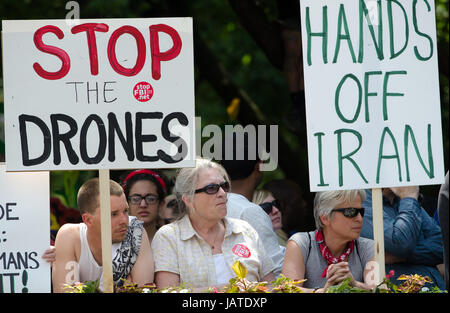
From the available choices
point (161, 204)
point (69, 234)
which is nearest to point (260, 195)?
point (161, 204)

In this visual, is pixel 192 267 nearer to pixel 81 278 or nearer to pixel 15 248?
pixel 81 278

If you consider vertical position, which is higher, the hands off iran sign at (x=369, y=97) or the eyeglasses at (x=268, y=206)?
the hands off iran sign at (x=369, y=97)

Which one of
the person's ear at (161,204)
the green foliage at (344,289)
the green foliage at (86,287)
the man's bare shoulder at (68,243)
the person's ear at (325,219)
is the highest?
the person's ear at (161,204)

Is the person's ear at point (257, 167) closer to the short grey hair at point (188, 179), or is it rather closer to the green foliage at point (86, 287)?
the short grey hair at point (188, 179)

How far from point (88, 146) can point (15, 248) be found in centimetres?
60

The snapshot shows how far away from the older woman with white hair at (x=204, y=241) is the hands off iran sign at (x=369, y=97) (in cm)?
59

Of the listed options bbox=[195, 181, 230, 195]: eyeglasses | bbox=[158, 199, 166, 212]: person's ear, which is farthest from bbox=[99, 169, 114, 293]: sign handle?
bbox=[158, 199, 166, 212]: person's ear

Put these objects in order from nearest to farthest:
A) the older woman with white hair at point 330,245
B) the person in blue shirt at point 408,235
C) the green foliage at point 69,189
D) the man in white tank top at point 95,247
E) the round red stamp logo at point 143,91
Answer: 1. the round red stamp logo at point 143,91
2. the man in white tank top at point 95,247
3. the older woman with white hair at point 330,245
4. the person in blue shirt at point 408,235
5. the green foliage at point 69,189

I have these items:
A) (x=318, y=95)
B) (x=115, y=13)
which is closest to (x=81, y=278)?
(x=318, y=95)

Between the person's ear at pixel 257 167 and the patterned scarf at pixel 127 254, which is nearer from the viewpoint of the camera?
the patterned scarf at pixel 127 254

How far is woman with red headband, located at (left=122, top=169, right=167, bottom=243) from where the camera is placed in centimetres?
452

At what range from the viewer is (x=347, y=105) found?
3420 millimetres

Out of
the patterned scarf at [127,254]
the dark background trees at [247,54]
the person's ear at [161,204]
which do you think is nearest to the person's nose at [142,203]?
the person's ear at [161,204]

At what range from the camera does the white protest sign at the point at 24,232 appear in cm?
348
